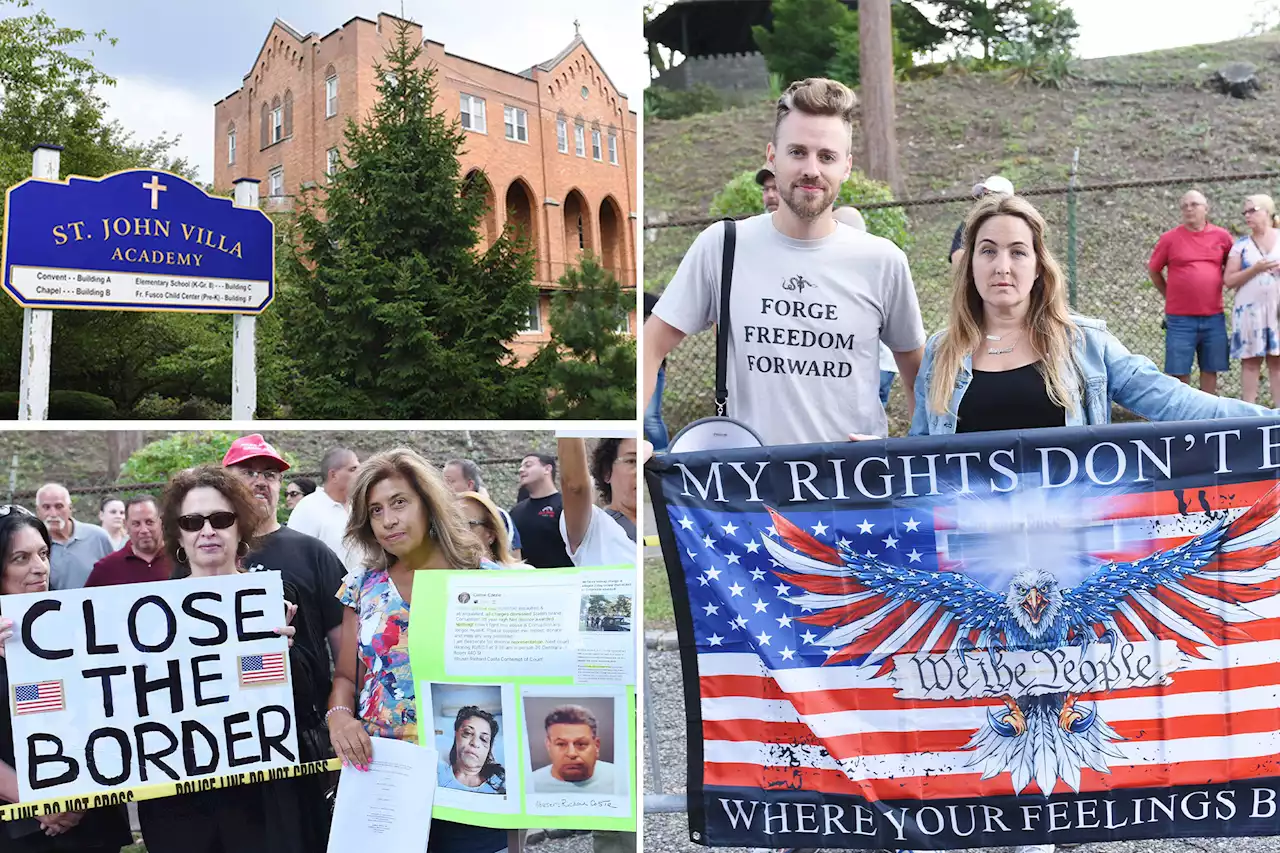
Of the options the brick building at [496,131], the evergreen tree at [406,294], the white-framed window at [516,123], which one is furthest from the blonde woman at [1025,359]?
the white-framed window at [516,123]

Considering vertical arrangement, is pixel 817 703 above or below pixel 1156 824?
above

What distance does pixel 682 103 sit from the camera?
25531 mm

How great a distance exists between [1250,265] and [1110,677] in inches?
262

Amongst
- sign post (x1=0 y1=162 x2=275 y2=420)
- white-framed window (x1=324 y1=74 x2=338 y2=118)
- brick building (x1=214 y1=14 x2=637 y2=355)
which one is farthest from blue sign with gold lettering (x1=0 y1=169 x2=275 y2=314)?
white-framed window (x1=324 y1=74 x2=338 y2=118)

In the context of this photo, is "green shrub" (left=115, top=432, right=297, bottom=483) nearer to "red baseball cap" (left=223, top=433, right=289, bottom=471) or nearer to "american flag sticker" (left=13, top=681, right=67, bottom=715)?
"red baseball cap" (left=223, top=433, right=289, bottom=471)

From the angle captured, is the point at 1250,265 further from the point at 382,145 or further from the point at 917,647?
the point at 382,145

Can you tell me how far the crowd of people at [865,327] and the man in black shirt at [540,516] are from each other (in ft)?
1.23

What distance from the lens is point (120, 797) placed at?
3.28 m

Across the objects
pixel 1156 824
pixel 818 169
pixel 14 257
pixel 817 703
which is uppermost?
pixel 14 257

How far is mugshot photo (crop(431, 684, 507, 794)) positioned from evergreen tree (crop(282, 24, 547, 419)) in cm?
1533

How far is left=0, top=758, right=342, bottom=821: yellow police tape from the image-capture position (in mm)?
3227

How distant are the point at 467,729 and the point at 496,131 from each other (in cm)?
3222

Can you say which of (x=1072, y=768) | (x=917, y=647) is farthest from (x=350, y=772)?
(x=1072, y=768)

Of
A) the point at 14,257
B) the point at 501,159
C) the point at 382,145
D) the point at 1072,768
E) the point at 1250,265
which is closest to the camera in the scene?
the point at 1072,768
